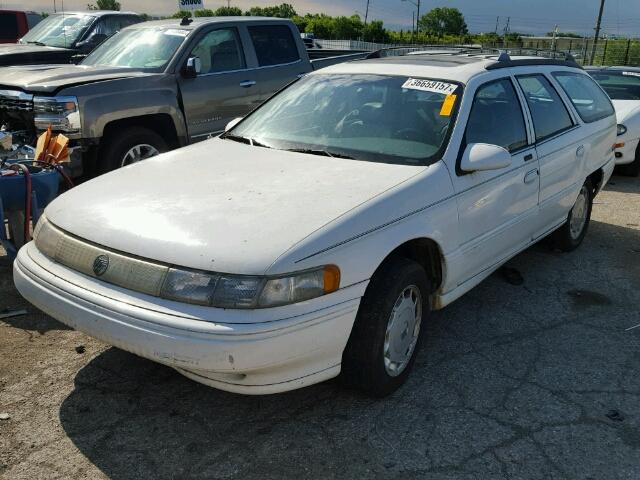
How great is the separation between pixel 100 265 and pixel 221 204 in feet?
2.03

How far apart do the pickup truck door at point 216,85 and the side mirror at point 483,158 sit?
4237 millimetres

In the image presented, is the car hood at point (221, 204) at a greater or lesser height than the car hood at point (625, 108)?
greater

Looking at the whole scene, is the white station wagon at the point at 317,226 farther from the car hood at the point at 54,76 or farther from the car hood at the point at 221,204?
the car hood at the point at 54,76

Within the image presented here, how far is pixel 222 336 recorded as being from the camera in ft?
8.43

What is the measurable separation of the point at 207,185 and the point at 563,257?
11.4ft

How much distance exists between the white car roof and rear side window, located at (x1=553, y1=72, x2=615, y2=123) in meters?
0.57

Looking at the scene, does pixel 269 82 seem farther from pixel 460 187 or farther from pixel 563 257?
pixel 460 187

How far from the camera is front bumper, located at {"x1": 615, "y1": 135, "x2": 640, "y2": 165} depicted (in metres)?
8.62

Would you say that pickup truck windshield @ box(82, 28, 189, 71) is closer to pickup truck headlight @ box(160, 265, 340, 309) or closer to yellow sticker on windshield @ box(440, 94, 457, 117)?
yellow sticker on windshield @ box(440, 94, 457, 117)

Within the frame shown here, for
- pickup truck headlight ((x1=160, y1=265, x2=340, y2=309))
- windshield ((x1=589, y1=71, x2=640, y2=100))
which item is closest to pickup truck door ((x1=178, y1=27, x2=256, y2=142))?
pickup truck headlight ((x1=160, y1=265, x2=340, y2=309))

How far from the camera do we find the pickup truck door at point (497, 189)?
370cm

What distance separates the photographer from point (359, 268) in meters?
2.89

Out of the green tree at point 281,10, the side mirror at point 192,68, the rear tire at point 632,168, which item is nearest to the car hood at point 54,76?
the side mirror at point 192,68

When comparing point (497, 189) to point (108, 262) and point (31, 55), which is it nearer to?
point (108, 262)
